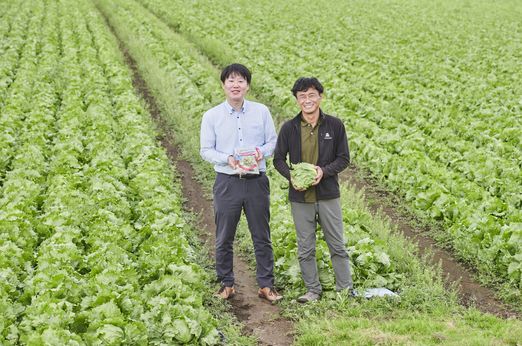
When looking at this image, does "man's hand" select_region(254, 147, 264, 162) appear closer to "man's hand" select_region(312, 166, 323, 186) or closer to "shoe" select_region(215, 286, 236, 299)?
"man's hand" select_region(312, 166, 323, 186)

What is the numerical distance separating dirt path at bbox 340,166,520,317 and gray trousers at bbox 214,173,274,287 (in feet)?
7.19

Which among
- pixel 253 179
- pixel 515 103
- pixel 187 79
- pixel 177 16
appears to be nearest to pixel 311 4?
pixel 177 16

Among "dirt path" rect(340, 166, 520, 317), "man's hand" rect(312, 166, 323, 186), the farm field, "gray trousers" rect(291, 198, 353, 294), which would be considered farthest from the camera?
"dirt path" rect(340, 166, 520, 317)

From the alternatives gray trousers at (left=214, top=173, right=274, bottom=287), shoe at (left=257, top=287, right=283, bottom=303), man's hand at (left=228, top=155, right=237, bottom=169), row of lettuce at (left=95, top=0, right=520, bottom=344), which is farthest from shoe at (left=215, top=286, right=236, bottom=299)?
man's hand at (left=228, top=155, right=237, bottom=169)

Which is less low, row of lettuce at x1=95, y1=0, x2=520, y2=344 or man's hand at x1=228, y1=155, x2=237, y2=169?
man's hand at x1=228, y1=155, x2=237, y2=169

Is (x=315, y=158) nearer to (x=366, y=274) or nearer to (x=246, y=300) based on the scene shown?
(x=366, y=274)

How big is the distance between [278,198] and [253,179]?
2.82 meters

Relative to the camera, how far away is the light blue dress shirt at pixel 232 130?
6.80 metres

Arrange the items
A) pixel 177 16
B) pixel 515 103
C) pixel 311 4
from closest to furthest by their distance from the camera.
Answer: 1. pixel 515 103
2. pixel 177 16
3. pixel 311 4

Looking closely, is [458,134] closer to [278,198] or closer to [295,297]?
[278,198]

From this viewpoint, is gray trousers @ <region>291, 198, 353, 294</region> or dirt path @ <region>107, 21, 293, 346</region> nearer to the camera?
dirt path @ <region>107, 21, 293, 346</region>

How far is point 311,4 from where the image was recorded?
37.8 metres

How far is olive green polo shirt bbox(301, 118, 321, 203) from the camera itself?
6.61m

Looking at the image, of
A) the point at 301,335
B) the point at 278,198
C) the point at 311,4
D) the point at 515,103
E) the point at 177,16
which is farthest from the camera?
the point at 311,4
